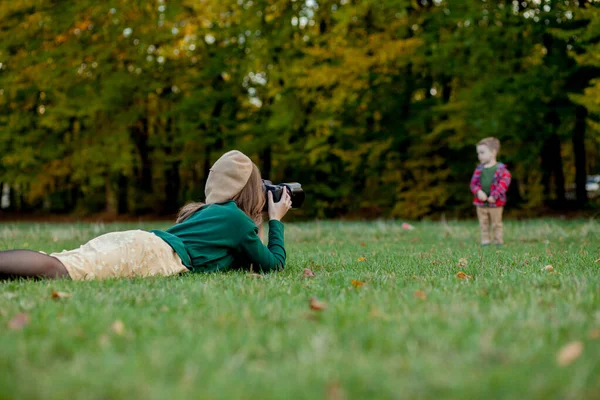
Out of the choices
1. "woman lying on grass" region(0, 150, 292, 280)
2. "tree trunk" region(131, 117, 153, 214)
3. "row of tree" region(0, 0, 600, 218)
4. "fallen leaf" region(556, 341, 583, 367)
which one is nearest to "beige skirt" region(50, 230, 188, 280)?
"woman lying on grass" region(0, 150, 292, 280)

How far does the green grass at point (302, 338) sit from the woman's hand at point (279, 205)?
34.1 inches

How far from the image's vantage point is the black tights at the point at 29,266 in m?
4.45

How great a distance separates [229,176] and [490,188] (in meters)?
5.38

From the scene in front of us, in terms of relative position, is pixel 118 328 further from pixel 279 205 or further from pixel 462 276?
pixel 462 276

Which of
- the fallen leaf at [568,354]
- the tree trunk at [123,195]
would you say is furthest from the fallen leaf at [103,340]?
the tree trunk at [123,195]

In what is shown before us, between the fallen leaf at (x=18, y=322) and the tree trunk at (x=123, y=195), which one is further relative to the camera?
the tree trunk at (x=123, y=195)

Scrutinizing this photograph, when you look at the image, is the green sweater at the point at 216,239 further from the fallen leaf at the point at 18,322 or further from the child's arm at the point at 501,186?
the child's arm at the point at 501,186

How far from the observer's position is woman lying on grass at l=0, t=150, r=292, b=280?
15.2 ft

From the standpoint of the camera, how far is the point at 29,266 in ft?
14.8

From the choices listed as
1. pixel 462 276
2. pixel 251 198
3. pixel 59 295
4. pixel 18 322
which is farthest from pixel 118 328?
pixel 462 276

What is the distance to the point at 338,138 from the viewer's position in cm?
2158

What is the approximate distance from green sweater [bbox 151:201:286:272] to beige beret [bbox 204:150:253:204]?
0.08 m

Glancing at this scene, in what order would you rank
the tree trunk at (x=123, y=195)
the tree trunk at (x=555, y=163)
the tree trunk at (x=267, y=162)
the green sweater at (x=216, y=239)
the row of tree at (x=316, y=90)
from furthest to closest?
the tree trunk at (x=123, y=195), the tree trunk at (x=267, y=162), the tree trunk at (x=555, y=163), the row of tree at (x=316, y=90), the green sweater at (x=216, y=239)

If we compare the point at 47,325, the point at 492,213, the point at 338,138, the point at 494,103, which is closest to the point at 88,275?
the point at 47,325
